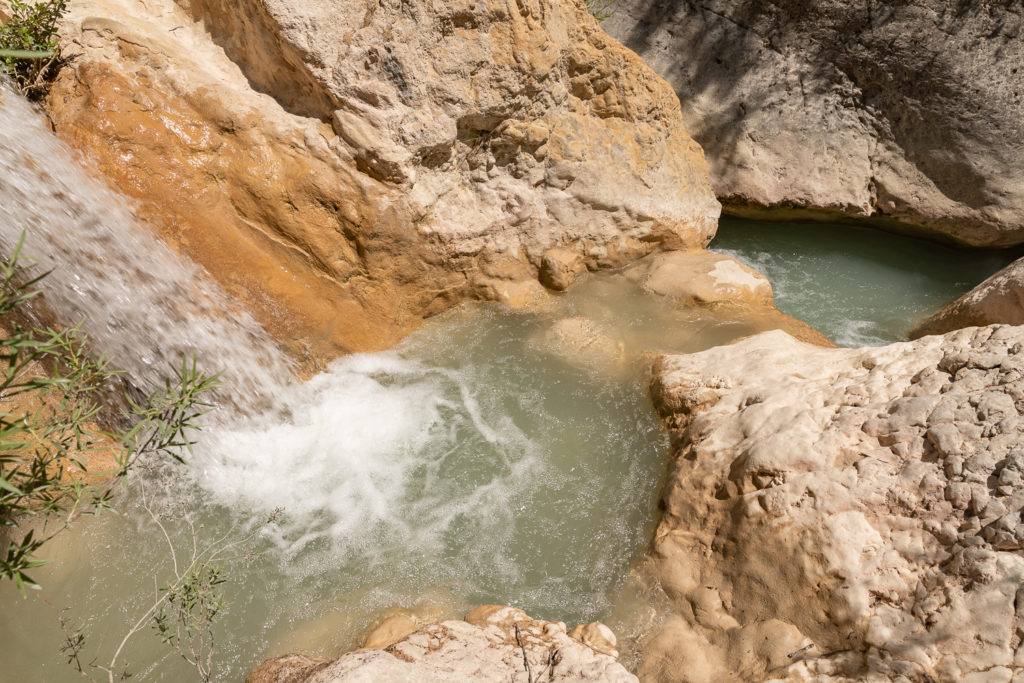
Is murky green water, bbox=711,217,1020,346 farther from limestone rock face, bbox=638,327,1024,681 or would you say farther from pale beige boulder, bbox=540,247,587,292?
limestone rock face, bbox=638,327,1024,681

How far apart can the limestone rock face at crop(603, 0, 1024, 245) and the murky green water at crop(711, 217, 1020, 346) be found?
20 centimetres

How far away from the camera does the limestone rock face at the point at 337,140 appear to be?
12.5ft

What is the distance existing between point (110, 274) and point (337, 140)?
142 centimetres

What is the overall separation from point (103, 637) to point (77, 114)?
2615 millimetres

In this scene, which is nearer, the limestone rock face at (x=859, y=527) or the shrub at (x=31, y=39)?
the limestone rock face at (x=859, y=527)

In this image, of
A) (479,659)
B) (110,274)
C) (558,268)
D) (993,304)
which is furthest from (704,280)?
(110,274)

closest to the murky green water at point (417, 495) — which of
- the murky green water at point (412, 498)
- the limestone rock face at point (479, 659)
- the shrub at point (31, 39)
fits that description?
the murky green water at point (412, 498)

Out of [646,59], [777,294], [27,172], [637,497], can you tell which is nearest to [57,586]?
[27,172]

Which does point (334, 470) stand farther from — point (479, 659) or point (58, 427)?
point (58, 427)

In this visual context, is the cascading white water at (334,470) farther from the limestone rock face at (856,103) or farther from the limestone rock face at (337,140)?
the limestone rock face at (856,103)

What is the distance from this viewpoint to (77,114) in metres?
3.69

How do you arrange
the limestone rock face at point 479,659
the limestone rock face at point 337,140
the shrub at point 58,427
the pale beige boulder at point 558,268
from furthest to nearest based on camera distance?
the pale beige boulder at point 558,268
the limestone rock face at point 337,140
the limestone rock face at point 479,659
the shrub at point 58,427

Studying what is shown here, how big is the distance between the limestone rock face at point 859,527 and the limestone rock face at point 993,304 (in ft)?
3.69

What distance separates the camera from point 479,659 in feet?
8.62
